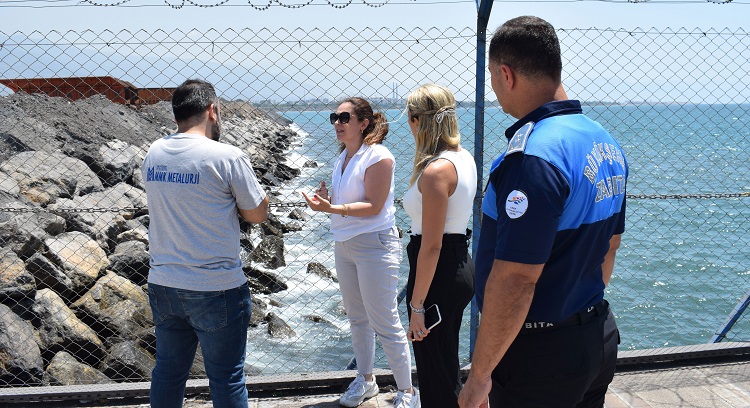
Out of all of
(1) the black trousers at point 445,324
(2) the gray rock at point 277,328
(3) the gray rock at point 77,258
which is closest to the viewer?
(1) the black trousers at point 445,324

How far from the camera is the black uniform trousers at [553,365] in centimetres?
225

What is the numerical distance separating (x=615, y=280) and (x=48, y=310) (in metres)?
10.8

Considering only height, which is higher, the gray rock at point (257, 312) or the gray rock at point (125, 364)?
the gray rock at point (125, 364)

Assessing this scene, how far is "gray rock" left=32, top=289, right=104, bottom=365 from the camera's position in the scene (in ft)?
23.3

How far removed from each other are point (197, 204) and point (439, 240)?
1070 millimetres

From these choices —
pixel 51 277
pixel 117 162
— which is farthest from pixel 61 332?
pixel 117 162

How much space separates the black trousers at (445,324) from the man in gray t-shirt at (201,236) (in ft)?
2.73

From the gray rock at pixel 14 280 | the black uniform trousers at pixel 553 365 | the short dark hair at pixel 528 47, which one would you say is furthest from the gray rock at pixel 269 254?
the short dark hair at pixel 528 47

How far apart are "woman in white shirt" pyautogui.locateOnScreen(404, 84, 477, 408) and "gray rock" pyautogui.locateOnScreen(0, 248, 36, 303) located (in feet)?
16.7

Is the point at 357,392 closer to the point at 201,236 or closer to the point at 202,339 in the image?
the point at 202,339

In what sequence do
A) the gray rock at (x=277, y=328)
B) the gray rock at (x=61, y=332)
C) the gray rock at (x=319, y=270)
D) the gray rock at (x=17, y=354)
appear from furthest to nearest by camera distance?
the gray rock at (x=319, y=270), the gray rock at (x=277, y=328), the gray rock at (x=61, y=332), the gray rock at (x=17, y=354)

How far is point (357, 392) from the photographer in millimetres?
4191

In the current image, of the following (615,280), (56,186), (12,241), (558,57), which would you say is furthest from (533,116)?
(615,280)

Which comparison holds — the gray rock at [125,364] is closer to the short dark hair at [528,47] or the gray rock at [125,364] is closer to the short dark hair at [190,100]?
the short dark hair at [190,100]
